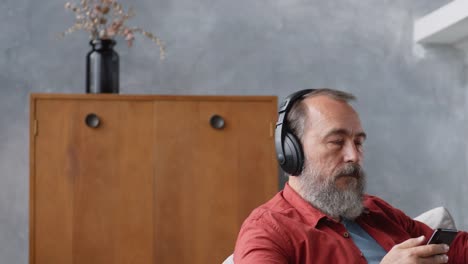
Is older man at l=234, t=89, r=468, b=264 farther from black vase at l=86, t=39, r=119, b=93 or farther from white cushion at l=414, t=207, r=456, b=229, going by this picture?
black vase at l=86, t=39, r=119, b=93

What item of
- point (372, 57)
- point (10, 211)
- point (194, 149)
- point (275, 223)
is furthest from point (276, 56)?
point (275, 223)

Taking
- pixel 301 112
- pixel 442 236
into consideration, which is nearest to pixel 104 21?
pixel 301 112

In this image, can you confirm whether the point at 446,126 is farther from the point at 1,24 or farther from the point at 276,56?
the point at 1,24

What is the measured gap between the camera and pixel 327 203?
6.80 ft

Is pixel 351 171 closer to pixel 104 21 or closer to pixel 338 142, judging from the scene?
pixel 338 142

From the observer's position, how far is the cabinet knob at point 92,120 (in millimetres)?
3068

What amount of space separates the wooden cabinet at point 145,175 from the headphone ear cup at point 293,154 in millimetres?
1037

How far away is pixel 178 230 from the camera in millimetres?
3107

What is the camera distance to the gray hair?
84.1 inches

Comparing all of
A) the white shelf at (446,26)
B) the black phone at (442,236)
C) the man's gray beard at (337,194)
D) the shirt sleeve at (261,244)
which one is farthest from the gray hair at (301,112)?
the white shelf at (446,26)

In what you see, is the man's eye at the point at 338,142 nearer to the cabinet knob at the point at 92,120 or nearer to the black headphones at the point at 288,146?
the black headphones at the point at 288,146

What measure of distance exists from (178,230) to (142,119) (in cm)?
48

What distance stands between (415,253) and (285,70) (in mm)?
2138

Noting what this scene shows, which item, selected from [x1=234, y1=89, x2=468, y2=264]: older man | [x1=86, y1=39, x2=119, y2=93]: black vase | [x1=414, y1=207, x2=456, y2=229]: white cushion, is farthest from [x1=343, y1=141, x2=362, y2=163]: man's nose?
[x1=86, y1=39, x2=119, y2=93]: black vase
